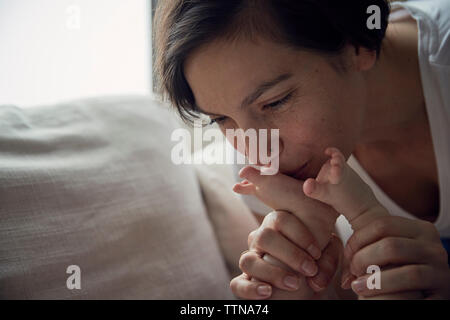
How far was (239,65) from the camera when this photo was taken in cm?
53

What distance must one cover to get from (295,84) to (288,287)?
0.29 m

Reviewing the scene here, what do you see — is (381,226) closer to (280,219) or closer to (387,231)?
(387,231)

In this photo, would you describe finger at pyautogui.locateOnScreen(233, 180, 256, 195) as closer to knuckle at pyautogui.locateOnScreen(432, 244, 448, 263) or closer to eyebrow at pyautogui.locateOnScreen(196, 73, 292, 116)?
eyebrow at pyautogui.locateOnScreen(196, 73, 292, 116)

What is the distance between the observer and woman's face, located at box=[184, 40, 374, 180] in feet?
1.73

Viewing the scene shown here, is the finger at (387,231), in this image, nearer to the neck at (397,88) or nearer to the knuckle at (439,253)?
the knuckle at (439,253)

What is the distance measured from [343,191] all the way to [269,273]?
0.55ft

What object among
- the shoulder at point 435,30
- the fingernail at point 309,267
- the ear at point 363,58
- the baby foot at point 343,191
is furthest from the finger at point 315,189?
the shoulder at point 435,30

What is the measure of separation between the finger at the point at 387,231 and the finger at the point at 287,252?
58mm

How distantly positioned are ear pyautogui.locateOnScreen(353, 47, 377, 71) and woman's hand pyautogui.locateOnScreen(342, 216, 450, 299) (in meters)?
0.27

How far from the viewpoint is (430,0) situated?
834 mm

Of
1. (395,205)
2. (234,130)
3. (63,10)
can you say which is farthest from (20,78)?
(395,205)

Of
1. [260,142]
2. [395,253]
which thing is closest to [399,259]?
[395,253]

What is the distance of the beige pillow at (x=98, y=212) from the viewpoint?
Result: 1.88 feet

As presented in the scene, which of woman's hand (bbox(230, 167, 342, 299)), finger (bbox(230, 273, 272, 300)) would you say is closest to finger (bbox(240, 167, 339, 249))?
woman's hand (bbox(230, 167, 342, 299))
